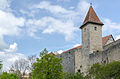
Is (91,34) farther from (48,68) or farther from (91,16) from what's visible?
(48,68)

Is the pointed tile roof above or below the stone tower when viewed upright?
above

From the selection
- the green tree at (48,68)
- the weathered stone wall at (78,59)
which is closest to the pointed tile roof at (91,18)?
the weathered stone wall at (78,59)

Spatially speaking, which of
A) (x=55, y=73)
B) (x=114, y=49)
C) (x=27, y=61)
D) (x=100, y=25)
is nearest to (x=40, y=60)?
(x=55, y=73)

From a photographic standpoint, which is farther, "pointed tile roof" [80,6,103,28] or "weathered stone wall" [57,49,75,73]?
A: "weathered stone wall" [57,49,75,73]

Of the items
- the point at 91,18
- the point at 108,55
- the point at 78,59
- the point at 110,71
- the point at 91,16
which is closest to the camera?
the point at 110,71

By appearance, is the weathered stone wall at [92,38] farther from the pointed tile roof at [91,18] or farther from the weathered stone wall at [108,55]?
the weathered stone wall at [108,55]

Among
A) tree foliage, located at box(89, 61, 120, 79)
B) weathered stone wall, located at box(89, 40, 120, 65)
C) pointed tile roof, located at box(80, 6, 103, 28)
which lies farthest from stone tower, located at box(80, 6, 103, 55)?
tree foliage, located at box(89, 61, 120, 79)

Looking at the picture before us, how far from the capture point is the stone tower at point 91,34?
29.0m

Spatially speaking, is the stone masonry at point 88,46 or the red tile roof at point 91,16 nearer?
the stone masonry at point 88,46

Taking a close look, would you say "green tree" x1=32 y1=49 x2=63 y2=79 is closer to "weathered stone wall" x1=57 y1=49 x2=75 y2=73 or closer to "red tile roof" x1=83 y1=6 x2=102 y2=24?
"weathered stone wall" x1=57 y1=49 x2=75 y2=73

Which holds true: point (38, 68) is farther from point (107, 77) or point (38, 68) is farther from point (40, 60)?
point (107, 77)

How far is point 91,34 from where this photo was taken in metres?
29.2

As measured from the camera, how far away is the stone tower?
29.0m

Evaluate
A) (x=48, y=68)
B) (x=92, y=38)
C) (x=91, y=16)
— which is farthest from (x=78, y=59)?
(x=48, y=68)
